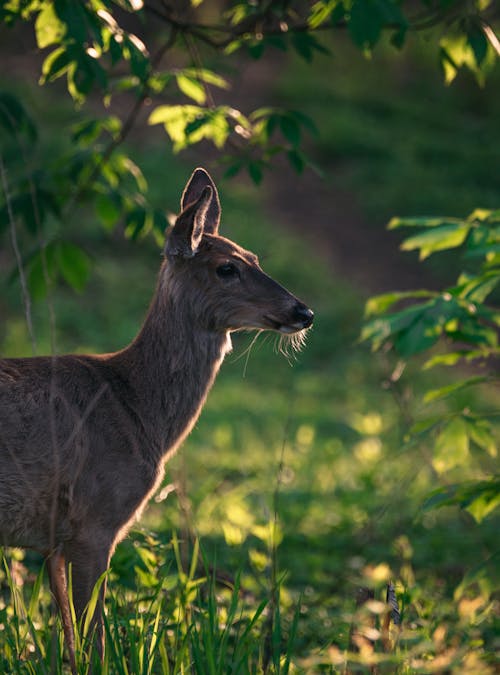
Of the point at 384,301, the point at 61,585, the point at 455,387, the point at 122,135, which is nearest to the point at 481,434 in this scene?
the point at 455,387

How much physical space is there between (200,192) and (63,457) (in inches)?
55.6

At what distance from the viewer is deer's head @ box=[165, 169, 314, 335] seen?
3.96 meters

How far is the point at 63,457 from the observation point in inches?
143

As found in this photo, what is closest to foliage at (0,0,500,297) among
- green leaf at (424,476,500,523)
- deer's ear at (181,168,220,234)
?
deer's ear at (181,168,220,234)

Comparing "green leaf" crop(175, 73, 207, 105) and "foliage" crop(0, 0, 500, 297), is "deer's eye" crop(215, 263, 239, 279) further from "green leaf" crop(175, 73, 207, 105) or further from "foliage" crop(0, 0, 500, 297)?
"green leaf" crop(175, 73, 207, 105)

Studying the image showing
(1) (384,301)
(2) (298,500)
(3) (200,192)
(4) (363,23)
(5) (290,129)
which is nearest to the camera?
(4) (363,23)

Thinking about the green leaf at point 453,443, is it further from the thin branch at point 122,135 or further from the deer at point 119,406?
the thin branch at point 122,135

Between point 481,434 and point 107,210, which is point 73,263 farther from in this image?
point 481,434

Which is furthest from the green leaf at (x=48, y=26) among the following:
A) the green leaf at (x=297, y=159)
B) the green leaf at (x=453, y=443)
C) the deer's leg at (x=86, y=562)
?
the green leaf at (x=453, y=443)

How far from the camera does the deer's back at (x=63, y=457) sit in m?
3.55

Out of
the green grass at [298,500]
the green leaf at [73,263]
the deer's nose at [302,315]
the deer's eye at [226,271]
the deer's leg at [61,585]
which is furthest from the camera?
the green leaf at [73,263]

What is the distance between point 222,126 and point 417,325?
1425 millimetres

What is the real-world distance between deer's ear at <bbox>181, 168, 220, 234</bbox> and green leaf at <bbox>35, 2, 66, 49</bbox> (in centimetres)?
83

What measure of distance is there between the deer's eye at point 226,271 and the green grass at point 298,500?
771 mm
